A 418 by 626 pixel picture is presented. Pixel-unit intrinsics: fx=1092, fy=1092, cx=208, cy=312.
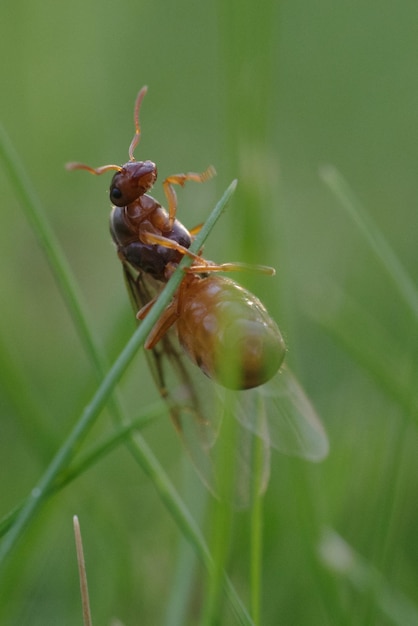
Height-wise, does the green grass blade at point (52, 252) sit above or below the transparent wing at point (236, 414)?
above

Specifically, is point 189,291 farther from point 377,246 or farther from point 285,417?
point 377,246

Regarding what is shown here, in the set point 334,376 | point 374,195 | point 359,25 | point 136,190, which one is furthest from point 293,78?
point 136,190

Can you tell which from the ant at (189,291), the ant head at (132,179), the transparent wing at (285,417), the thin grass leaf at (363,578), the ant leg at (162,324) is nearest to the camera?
the thin grass leaf at (363,578)

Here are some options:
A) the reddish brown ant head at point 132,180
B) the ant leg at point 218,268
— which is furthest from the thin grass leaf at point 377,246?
the reddish brown ant head at point 132,180

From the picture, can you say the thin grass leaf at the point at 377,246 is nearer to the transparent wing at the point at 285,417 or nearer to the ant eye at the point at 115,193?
the transparent wing at the point at 285,417

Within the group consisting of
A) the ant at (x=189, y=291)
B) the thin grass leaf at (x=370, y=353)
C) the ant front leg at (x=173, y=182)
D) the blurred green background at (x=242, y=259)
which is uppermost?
the ant front leg at (x=173, y=182)

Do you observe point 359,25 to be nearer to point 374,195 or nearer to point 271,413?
point 374,195

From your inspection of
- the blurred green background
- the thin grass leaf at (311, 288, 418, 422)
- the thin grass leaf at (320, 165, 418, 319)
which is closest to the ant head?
the blurred green background

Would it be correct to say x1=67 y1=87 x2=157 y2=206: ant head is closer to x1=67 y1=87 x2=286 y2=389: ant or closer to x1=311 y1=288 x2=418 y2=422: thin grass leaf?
x1=67 y1=87 x2=286 y2=389: ant
